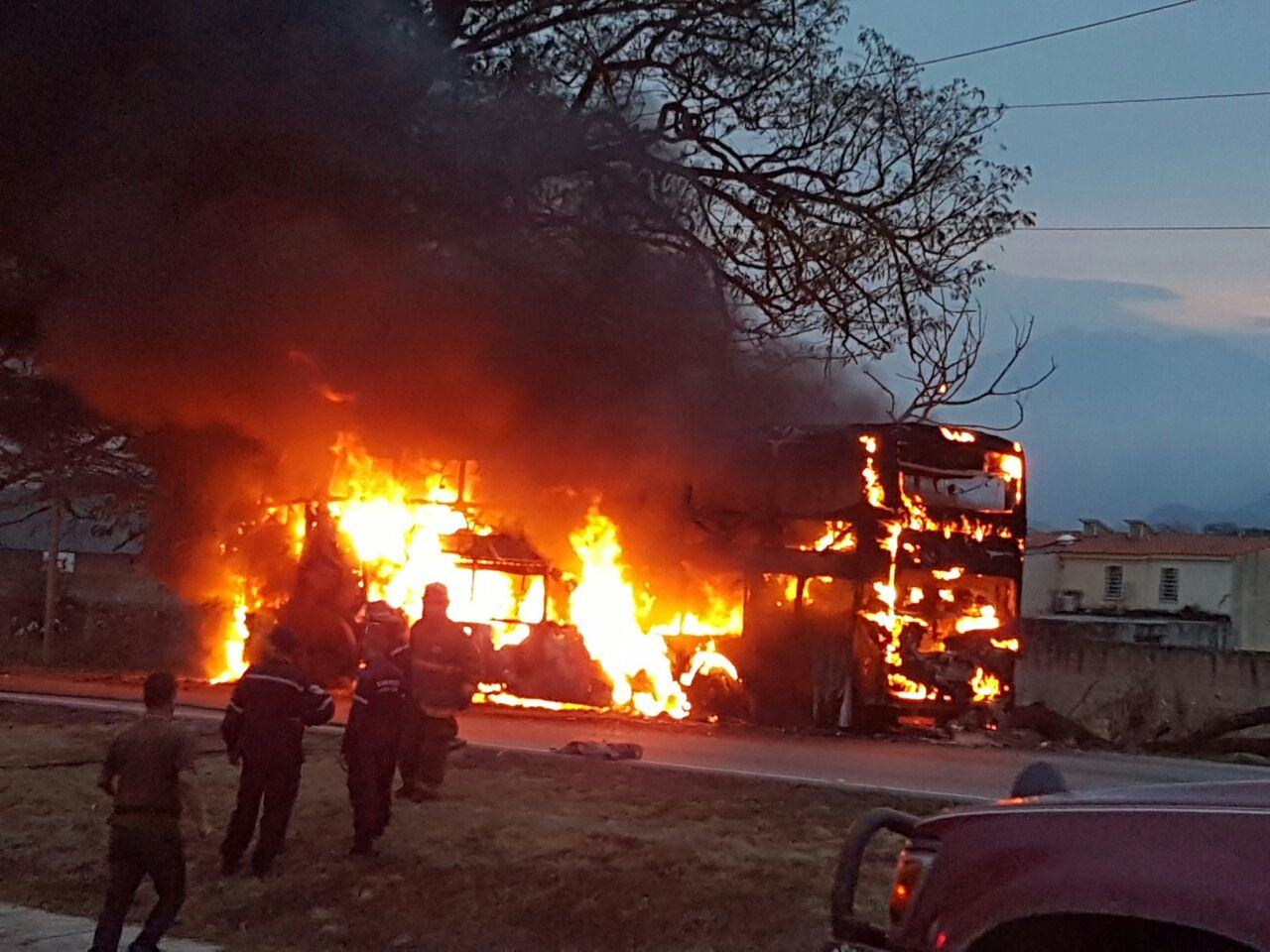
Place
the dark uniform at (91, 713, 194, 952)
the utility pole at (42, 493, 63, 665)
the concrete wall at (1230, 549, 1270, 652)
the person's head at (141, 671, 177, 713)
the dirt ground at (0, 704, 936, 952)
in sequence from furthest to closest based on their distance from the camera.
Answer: the concrete wall at (1230, 549, 1270, 652) < the utility pole at (42, 493, 63, 665) < the dirt ground at (0, 704, 936, 952) < the person's head at (141, 671, 177, 713) < the dark uniform at (91, 713, 194, 952)

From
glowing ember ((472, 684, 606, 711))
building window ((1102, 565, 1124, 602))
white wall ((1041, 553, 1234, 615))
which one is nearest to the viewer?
glowing ember ((472, 684, 606, 711))

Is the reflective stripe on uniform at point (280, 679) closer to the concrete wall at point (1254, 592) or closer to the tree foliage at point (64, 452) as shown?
the tree foliage at point (64, 452)

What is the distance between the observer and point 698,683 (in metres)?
16.1

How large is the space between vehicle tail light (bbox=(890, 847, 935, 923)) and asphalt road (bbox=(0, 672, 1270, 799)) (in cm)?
633

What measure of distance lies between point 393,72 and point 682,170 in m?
3.82

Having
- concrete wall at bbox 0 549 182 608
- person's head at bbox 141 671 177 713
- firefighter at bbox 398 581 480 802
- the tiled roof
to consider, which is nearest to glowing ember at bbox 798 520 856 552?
firefighter at bbox 398 581 480 802

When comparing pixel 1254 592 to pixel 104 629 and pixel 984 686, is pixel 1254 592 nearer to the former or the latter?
pixel 104 629

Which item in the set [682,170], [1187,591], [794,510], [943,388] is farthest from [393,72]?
[1187,591]

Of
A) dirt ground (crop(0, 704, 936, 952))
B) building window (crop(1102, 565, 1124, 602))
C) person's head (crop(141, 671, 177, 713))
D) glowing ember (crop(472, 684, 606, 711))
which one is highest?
building window (crop(1102, 565, 1124, 602))

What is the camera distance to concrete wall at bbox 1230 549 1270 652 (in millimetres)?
42812

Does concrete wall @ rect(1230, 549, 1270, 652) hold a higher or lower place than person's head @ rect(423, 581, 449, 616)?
higher

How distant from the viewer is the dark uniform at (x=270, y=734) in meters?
8.41

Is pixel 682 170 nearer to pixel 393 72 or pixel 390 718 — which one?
pixel 393 72

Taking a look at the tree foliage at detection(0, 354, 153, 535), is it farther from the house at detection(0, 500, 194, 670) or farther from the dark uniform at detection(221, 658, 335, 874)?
the dark uniform at detection(221, 658, 335, 874)
